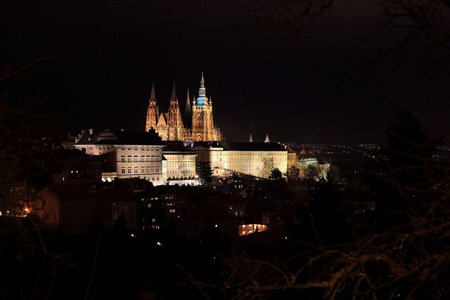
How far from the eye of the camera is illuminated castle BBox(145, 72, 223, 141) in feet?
331

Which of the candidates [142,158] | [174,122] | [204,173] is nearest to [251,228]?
[142,158]

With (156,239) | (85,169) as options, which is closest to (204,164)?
(85,169)

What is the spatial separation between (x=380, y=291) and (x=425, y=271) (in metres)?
0.87

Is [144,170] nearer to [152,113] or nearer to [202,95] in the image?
[152,113]

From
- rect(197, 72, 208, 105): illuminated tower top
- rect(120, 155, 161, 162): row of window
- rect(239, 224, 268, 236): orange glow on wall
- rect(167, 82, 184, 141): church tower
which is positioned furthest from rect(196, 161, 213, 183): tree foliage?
rect(197, 72, 208, 105): illuminated tower top

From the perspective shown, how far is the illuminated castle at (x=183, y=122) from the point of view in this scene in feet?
331

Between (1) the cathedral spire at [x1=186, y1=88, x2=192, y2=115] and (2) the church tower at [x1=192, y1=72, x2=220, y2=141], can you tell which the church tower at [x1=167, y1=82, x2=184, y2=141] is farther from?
(1) the cathedral spire at [x1=186, y1=88, x2=192, y2=115]

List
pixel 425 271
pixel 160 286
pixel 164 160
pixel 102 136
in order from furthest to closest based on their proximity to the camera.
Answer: pixel 164 160, pixel 102 136, pixel 160 286, pixel 425 271

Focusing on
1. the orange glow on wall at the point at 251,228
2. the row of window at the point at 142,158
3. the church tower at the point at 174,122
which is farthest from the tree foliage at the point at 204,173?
the orange glow on wall at the point at 251,228

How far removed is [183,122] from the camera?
106312 millimetres

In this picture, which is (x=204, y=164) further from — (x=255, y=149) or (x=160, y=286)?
(x=160, y=286)

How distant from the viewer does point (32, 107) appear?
2.54m

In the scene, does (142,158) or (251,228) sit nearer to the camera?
(251,228)

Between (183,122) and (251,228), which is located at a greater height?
(183,122)
